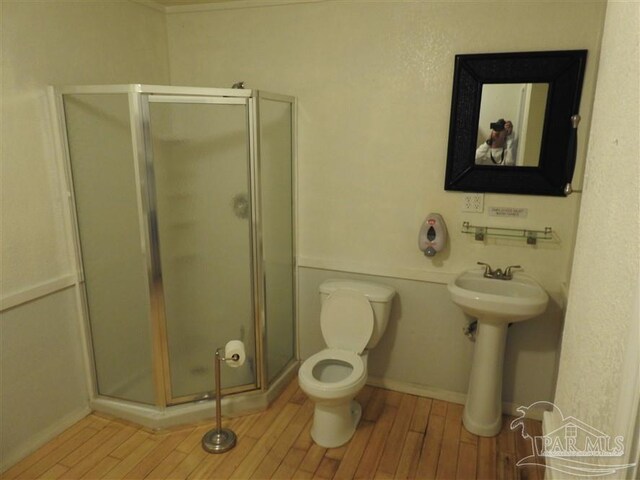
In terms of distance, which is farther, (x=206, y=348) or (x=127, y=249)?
(x=206, y=348)

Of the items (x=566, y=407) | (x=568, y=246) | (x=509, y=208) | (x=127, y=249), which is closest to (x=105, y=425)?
(x=127, y=249)

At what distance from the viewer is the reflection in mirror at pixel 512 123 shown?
6.98 ft

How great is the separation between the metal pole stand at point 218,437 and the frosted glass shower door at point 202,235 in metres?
0.24

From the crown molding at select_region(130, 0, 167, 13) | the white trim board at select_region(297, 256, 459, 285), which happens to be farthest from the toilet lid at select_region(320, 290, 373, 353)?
the crown molding at select_region(130, 0, 167, 13)

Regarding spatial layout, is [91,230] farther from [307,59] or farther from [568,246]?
[568,246]

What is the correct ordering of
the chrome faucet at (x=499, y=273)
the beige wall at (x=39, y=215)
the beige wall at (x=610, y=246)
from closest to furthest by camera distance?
1. the beige wall at (x=610, y=246)
2. the beige wall at (x=39, y=215)
3. the chrome faucet at (x=499, y=273)

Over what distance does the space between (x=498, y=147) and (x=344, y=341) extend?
53.7 inches

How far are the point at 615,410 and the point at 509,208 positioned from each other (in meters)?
1.78

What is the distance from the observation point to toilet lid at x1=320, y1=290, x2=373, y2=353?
2.46 metres

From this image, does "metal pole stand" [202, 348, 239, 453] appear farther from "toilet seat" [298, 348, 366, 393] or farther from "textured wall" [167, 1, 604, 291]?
"textured wall" [167, 1, 604, 291]

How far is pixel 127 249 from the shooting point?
224 cm

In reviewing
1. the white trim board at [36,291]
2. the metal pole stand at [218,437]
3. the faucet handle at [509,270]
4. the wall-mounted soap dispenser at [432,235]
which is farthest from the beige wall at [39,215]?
the faucet handle at [509,270]

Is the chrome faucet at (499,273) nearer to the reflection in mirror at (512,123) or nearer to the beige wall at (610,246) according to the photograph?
the reflection in mirror at (512,123)

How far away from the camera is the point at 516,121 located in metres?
2.17
